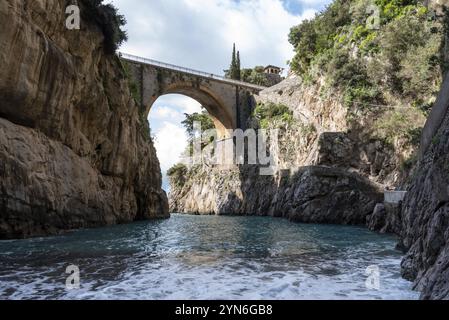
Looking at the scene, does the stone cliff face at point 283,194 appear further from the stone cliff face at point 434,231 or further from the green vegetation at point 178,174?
the stone cliff face at point 434,231

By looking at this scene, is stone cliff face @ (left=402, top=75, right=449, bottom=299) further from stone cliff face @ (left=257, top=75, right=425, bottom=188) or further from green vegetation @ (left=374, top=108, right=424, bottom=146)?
green vegetation @ (left=374, top=108, right=424, bottom=146)

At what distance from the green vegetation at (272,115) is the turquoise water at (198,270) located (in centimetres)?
2939

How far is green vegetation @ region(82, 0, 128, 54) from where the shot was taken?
858 inches

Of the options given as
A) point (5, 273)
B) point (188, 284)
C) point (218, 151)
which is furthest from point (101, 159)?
point (218, 151)

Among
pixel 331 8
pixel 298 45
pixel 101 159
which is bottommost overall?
pixel 101 159

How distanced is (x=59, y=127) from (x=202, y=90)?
2750 cm

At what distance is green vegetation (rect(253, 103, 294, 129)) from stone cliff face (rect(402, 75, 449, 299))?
108 feet

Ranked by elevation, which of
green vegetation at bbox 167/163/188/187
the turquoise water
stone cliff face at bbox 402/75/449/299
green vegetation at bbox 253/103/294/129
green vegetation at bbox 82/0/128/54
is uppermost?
green vegetation at bbox 82/0/128/54

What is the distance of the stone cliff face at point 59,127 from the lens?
556 inches

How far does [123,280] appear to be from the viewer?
7262 mm

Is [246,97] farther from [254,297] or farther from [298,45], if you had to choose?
[254,297]

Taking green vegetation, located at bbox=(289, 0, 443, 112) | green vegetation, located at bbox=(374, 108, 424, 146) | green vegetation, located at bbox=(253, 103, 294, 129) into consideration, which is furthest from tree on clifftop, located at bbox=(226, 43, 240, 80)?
green vegetation, located at bbox=(374, 108, 424, 146)

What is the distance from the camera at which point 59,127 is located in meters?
18.4

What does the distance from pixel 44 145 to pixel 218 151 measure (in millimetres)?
33644
